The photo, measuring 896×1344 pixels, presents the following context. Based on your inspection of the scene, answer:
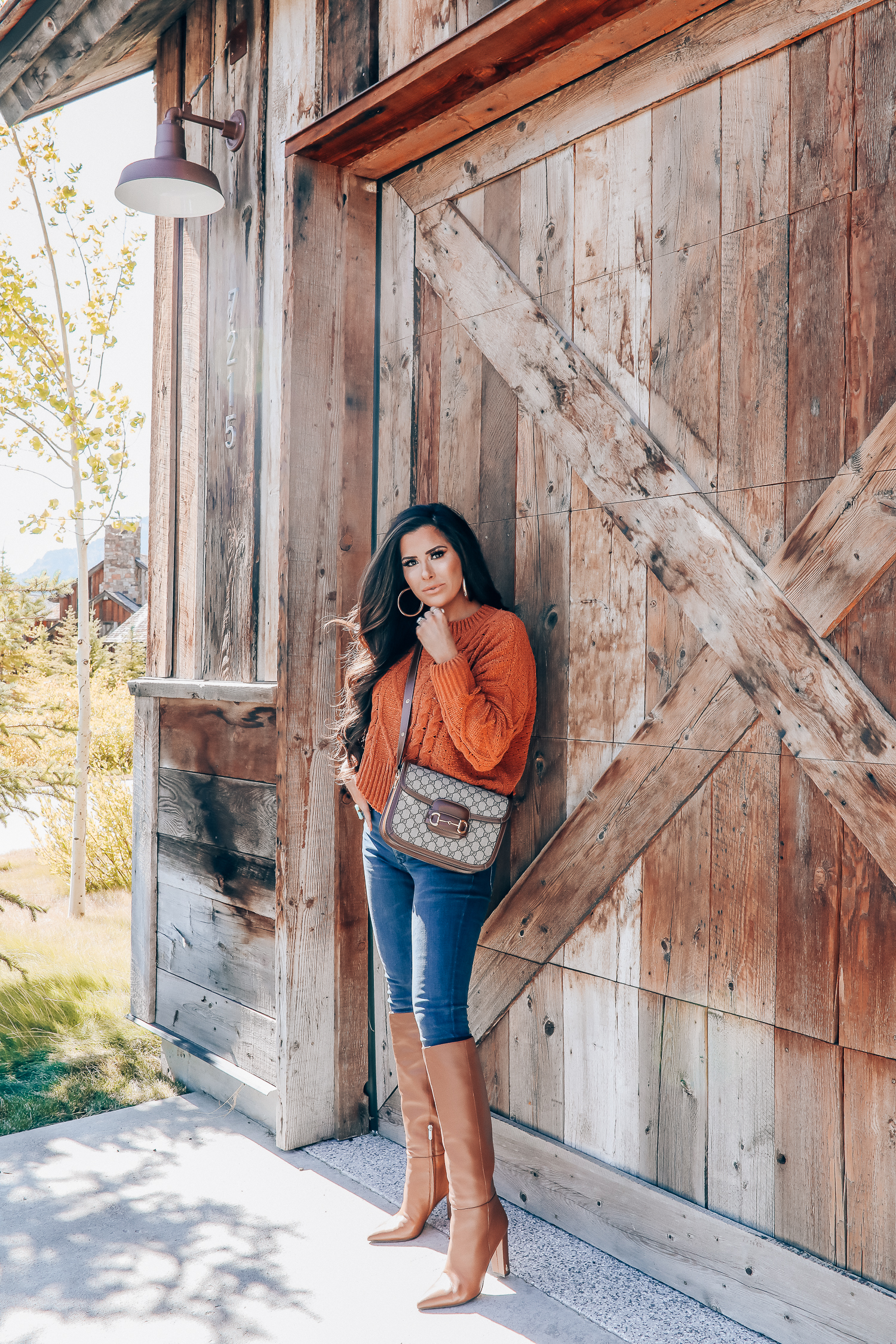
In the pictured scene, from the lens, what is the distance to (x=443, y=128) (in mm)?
2693

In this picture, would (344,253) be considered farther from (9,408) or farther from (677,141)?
(9,408)

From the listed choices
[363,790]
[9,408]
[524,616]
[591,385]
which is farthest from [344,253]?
[9,408]

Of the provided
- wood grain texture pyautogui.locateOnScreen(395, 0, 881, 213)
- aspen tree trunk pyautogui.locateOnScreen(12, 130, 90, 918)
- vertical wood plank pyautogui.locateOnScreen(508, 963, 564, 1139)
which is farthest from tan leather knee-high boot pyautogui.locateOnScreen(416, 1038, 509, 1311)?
aspen tree trunk pyautogui.locateOnScreen(12, 130, 90, 918)

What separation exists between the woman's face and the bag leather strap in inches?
6.2

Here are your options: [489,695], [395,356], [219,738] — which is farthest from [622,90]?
[219,738]

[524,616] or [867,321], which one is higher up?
[867,321]

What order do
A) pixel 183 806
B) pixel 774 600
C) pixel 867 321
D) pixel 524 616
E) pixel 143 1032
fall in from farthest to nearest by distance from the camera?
pixel 143 1032 < pixel 183 806 < pixel 524 616 < pixel 774 600 < pixel 867 321

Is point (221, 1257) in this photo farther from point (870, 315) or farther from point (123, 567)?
point (123, 567)

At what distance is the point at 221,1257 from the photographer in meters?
2.32

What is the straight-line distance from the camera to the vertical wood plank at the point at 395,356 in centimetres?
293

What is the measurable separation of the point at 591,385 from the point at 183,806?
2141 millimetres

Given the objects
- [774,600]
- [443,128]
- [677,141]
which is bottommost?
[774,600]

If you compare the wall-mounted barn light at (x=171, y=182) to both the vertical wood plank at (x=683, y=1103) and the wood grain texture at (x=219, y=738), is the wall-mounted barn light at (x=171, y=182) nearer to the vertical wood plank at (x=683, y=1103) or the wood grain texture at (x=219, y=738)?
the wood grain texture at (x=219, y=738)

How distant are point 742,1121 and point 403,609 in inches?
56.6
